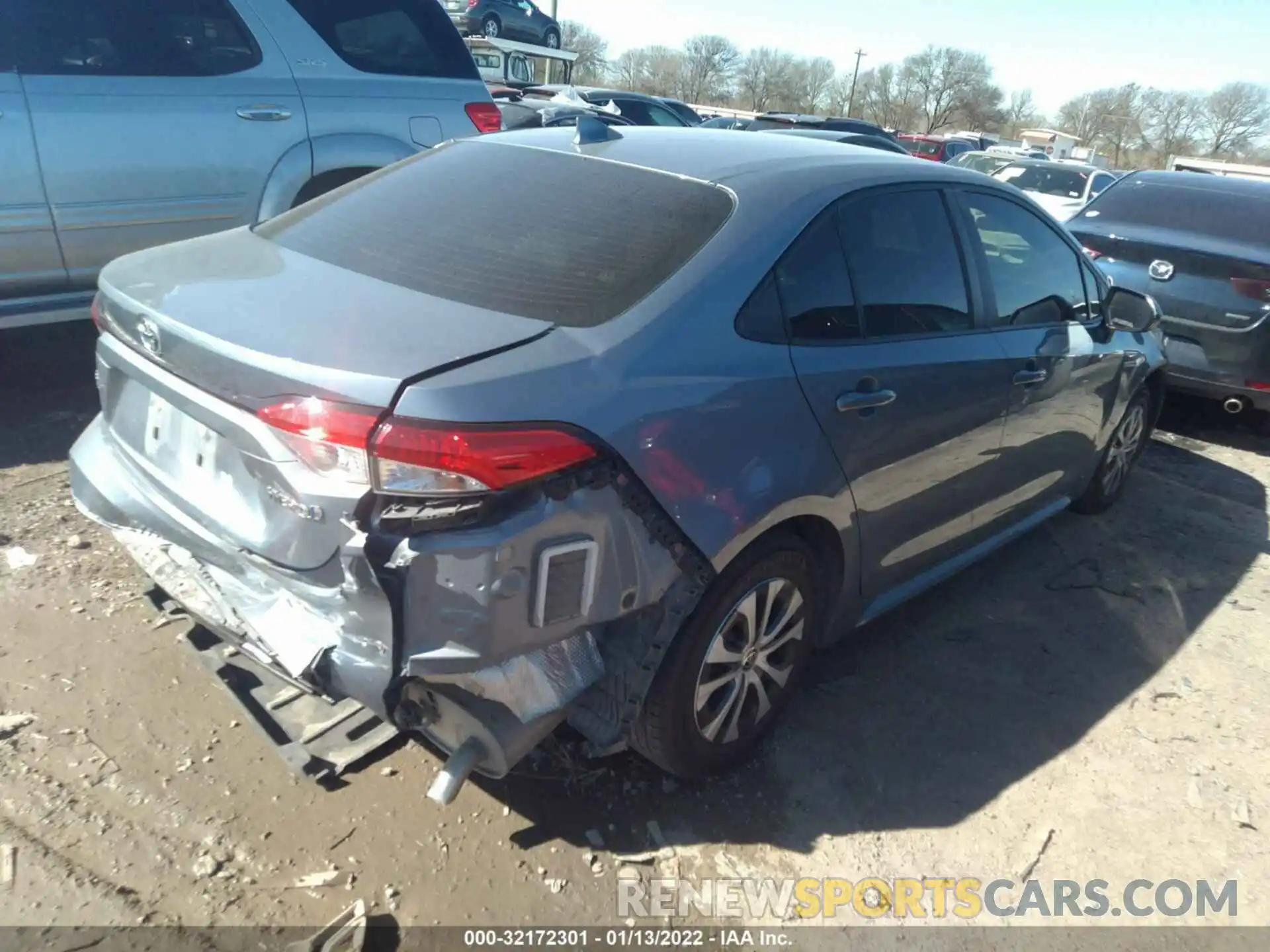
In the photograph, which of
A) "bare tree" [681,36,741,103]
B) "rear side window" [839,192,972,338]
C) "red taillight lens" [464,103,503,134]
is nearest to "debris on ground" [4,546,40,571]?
"rear side window" [839,192,972,338]

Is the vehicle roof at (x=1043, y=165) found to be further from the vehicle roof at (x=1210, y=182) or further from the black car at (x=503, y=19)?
the black car at (x=503, y=19)

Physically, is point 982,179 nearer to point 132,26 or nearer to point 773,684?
point 773,684

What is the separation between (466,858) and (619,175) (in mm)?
1920

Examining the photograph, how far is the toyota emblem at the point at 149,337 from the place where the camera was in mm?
2318

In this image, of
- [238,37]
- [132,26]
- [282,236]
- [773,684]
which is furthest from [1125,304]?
[132,26]

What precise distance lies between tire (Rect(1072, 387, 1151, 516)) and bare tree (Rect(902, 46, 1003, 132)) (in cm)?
8035

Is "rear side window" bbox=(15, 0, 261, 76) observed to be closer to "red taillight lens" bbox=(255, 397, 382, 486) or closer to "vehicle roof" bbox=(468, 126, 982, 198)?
"vehicle roof" bbox=(468, 126, 982, 198)

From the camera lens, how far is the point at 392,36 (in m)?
5.42

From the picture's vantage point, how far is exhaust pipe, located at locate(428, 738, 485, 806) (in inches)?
83.7

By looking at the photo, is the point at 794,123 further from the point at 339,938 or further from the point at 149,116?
the point at 339,938

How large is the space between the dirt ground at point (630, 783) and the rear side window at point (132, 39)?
75.4 inches

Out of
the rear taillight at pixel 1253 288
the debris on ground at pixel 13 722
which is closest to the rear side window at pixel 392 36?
the debris on ground at pixel 13 722

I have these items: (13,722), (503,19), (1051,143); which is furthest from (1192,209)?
(1051,143)

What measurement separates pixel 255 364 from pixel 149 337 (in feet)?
1.58
